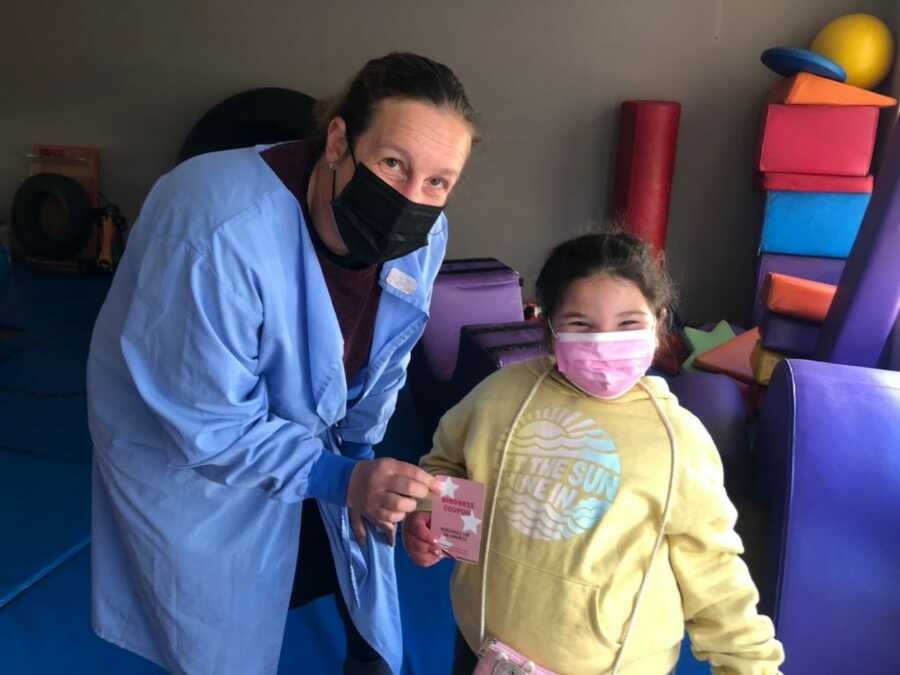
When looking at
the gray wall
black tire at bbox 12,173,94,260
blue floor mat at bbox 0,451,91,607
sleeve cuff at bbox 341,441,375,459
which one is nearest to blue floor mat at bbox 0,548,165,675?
blue floor mat at bbox 0,451,91,607

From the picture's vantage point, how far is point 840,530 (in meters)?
1.58

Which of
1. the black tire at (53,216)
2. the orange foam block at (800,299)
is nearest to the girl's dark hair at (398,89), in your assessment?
the orange foam block at (800,299)

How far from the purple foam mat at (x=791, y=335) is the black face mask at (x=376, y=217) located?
69.4 inches

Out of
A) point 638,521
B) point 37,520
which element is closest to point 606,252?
point 638,521

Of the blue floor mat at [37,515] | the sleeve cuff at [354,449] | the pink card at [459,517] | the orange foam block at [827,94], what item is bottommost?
the blue floor mat at [37,515]

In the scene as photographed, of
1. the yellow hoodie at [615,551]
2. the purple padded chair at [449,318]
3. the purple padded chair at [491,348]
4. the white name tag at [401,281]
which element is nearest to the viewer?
the yellow hoodie at [615,551]

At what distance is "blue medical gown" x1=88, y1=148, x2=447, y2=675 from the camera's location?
3.91 ft

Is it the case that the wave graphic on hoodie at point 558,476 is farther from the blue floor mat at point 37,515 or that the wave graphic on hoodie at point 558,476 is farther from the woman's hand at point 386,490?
the blue floor mat at point 37,515

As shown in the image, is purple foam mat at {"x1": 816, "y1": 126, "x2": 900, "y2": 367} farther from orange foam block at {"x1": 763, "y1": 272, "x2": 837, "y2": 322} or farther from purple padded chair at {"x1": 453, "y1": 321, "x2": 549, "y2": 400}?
purple padded chair at {"x1": 453, "y1": 321, "x2": 549, "y2": 400}

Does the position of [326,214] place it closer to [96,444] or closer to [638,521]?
[96,444]

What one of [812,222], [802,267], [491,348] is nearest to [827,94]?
[812,222]

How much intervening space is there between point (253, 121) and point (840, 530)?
382cm

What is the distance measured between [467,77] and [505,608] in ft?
12.1

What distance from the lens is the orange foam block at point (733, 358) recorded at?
3.08 meters
